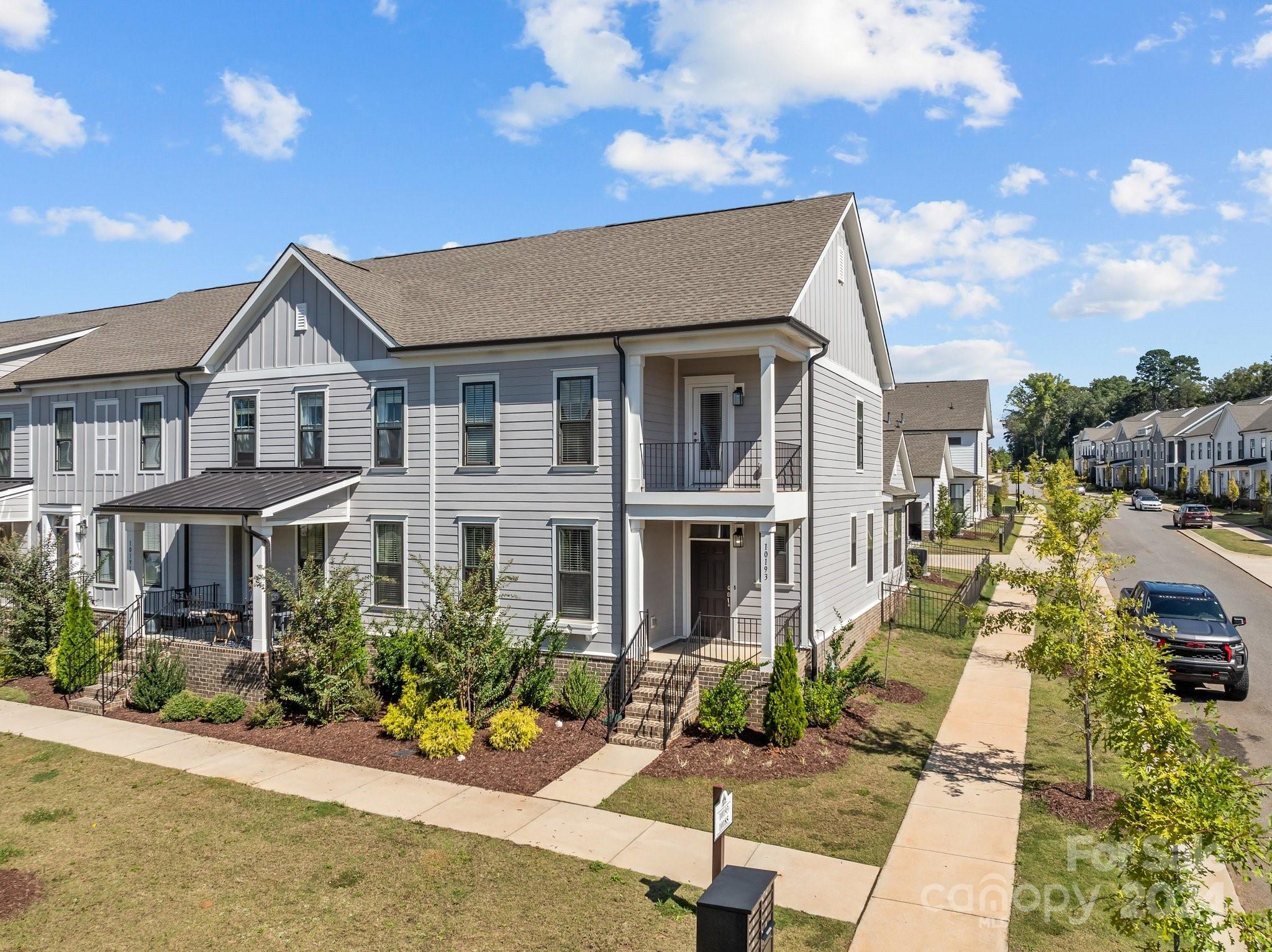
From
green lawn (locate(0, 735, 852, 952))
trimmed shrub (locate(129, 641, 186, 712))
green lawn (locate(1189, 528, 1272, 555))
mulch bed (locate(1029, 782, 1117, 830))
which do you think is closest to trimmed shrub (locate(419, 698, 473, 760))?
green lawn (locate(0, 735, 852, 952))

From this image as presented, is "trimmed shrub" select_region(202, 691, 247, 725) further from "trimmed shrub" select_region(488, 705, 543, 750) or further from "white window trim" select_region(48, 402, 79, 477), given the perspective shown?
"white window trim" select_region(48, 402, 79, 477)

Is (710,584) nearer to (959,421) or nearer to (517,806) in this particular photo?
(517,806)

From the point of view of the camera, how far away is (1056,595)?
11758 mm

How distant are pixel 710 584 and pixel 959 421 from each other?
43.7 meters

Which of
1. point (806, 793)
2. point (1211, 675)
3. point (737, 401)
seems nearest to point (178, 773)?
point (806, 793)

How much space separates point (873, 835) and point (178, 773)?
10860 millimetres

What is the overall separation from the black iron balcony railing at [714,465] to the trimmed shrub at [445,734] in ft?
18.5

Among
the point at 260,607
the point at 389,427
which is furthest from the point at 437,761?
the point at 389,427

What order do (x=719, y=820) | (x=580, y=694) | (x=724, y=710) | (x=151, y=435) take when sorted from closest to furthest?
(x=719, y=820)
(x=724, y=710)
(x=580, y=694)
(x=151, y=435)

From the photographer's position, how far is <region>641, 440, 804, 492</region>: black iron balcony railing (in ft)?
53.1

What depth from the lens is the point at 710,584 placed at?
17391 mm

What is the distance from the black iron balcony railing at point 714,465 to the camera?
16.2 meters

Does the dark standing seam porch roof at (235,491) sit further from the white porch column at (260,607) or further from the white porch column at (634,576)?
the white porch column at (634,576)

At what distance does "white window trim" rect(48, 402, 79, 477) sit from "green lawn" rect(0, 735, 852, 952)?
1347 cm
